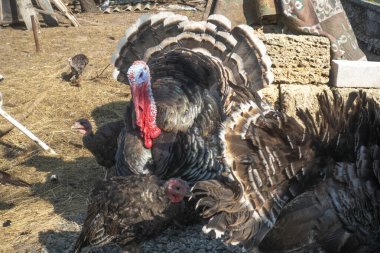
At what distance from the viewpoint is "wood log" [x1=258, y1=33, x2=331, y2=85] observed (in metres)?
5.40

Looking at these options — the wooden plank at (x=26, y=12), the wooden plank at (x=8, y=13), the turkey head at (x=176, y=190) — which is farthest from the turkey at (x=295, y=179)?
the wooden plank at (x=8, y=13)

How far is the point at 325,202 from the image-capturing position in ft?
9.41

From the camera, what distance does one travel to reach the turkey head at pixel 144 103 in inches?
163

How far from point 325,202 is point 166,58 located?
2295 millimetres

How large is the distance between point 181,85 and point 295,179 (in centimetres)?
164

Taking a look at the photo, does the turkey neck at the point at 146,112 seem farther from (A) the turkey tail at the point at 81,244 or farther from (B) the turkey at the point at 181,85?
(A) the turkey tail at the point at 81,244

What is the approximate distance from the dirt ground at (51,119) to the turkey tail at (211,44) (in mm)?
1307

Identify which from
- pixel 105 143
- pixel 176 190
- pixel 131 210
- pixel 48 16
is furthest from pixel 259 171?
pixel 48 16

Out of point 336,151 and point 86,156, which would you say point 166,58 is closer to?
point 86,156

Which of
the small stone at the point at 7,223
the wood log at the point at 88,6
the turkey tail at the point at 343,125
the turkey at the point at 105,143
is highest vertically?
the turkey tail at the point at 343,125

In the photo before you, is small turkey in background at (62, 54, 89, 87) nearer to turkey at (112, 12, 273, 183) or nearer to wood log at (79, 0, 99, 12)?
turkey at (112, 12, 273, 183)

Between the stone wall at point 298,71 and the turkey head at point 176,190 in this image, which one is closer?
the turkey head at point 176,190

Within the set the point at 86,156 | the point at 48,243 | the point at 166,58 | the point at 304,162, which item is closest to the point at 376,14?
the point at 166,58

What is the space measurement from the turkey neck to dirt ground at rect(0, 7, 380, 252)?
91 centimetres
